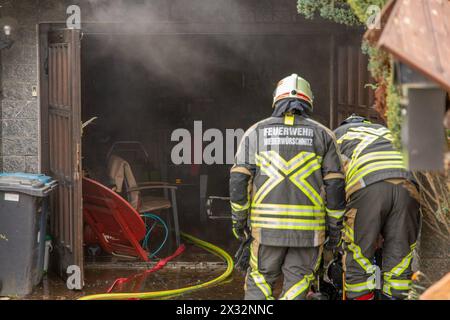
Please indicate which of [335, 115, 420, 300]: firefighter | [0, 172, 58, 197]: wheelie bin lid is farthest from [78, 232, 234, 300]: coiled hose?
[335, 115, 420, 300]: firefighter

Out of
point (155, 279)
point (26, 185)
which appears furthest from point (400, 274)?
point (26, 185)

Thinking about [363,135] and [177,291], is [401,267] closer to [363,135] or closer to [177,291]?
[363,135]

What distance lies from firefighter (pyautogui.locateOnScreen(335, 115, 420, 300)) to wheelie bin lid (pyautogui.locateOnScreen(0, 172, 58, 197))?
9.27ft

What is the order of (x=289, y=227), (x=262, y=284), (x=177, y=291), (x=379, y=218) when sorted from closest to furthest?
(x=289, y=227), (x=262, y=284), (x=379, y=218), (x=177, y=291)

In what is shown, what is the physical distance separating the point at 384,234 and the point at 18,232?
3.32 meters

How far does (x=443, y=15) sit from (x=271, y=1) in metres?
4.18

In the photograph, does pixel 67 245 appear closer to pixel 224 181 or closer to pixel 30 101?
pixel 30 101

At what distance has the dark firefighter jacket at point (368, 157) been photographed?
17.0 feet

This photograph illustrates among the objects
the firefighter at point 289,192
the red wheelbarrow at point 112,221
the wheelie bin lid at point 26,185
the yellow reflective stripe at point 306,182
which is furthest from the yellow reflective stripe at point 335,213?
the wheelie bin lid at point 26,185

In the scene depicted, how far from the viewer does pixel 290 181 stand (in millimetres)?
4750

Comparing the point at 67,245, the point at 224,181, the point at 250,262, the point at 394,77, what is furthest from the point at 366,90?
the point at 224,181

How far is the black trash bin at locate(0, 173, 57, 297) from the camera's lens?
622 cm

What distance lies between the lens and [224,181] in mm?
11562

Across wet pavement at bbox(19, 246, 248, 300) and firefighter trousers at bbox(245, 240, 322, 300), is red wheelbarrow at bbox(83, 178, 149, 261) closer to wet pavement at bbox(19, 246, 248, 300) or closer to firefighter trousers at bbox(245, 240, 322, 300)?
wet pavement at bbox(19, 246, 248, 300)
